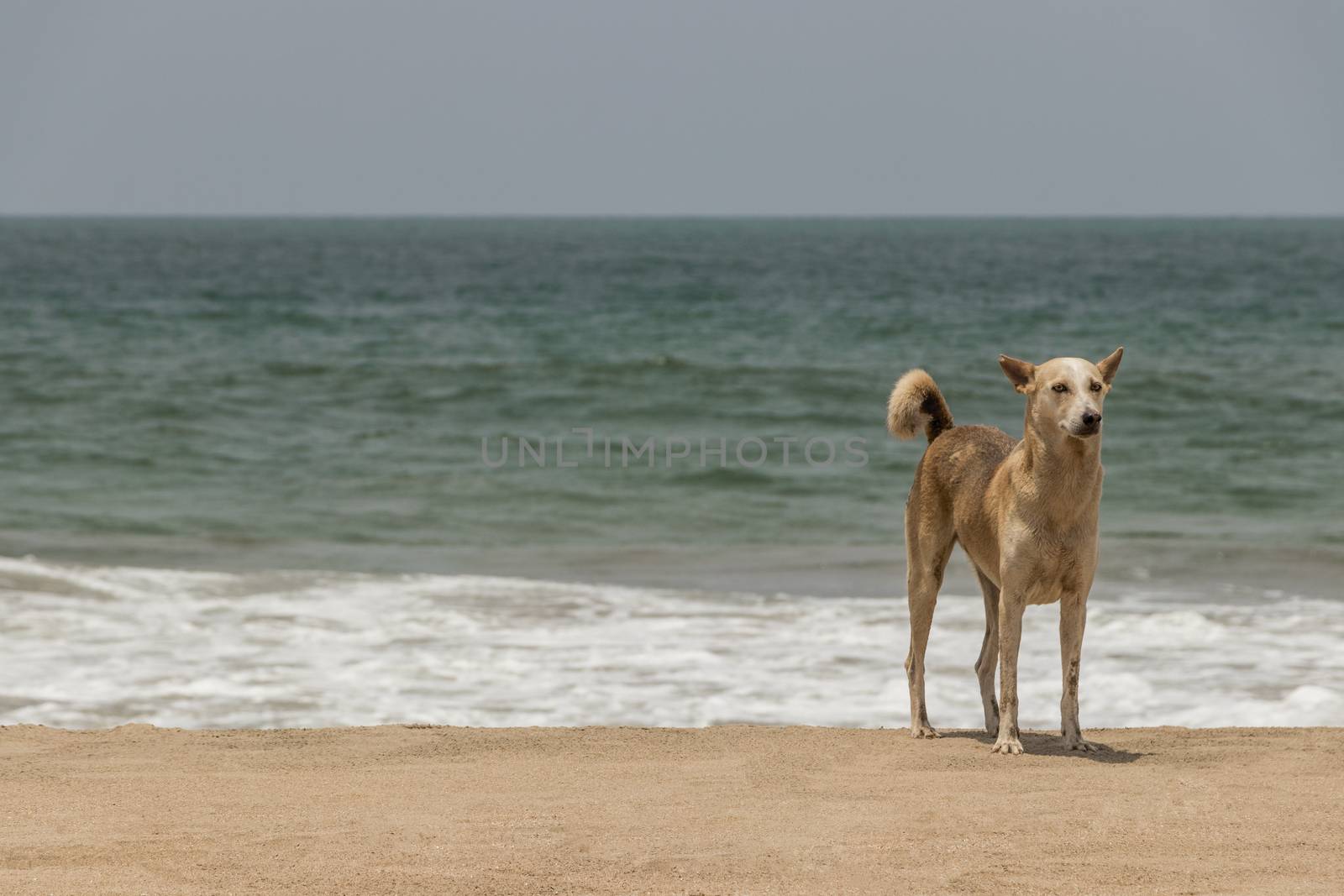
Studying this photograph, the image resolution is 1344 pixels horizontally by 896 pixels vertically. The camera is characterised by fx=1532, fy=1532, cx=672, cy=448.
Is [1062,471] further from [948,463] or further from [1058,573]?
[948,463]

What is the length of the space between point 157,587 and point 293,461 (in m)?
6.94

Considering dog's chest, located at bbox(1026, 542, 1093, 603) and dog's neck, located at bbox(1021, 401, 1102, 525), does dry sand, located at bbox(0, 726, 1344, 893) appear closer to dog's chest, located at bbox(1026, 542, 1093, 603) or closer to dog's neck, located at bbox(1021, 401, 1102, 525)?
dog's chest, located at bbox(1026, 542, 1093, 603)

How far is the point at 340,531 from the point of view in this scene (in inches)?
543

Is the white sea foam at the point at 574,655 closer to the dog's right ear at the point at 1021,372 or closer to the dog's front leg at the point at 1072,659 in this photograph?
the dog's front leg at the point at 1072,659

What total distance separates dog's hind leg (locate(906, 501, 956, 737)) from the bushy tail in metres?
0.35

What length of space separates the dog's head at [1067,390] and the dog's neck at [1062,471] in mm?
59

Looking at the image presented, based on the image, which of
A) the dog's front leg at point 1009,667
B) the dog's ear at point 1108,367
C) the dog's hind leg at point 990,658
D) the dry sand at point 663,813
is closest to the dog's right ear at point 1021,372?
the dog's ear at point 1108,367

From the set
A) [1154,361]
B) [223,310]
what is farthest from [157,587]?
[223,310]

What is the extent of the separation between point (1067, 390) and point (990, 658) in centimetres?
157

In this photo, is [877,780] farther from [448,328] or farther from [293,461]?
[448,328]

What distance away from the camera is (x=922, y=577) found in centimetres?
659

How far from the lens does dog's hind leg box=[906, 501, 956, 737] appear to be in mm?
6527

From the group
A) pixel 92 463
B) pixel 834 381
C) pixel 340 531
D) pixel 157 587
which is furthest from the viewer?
pixel 834 381

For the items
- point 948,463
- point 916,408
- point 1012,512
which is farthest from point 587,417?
point 1012,512
